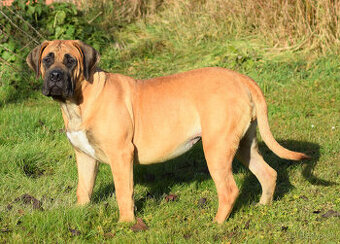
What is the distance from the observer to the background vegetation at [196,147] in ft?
15.3

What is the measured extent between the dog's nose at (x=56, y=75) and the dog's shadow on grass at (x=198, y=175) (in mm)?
1373

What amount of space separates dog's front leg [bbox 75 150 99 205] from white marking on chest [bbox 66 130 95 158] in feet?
1.00

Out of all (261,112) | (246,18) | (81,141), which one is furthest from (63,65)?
(246,18)

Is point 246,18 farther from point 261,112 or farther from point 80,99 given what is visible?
point 80,99

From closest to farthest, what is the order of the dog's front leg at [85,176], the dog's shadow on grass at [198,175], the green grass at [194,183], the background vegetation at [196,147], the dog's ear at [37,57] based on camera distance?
the green grass at [194,183]
the background vegetation at [196,147]
the dog's ear at [37,57]
the dog's front leg at [85,176]
the dog's shadow on grass at [198,175]

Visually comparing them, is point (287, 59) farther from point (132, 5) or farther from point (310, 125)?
point (132, 5)

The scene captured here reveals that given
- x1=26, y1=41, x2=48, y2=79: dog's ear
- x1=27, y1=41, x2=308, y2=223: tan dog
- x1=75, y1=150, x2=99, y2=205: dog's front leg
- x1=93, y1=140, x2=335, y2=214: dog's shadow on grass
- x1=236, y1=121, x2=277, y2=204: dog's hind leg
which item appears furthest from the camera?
x1=93, y1=140, x2=335, y2=214: dog's shadow on grass

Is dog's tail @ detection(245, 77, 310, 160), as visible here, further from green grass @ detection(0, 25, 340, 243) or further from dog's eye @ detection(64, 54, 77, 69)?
dog's eye @ detection(64, 54, 77, 69)

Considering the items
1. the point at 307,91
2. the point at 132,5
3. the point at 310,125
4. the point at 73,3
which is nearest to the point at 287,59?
the point at 307,91

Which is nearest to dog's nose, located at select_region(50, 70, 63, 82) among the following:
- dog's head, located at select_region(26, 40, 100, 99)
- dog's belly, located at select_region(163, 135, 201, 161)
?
dog's head, located at select_region(26, 40, 100, 99)

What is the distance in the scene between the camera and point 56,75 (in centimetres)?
467

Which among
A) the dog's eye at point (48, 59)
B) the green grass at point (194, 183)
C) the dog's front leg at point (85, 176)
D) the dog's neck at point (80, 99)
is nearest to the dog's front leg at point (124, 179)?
the green grass at point (194, 183)

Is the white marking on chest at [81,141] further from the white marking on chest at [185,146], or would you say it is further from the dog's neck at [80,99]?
the white marking on chest at [185,146]

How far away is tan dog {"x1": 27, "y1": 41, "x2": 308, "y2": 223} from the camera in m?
4.77
